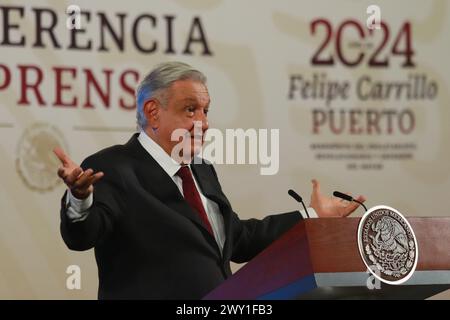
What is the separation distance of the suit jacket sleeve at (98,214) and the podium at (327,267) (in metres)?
0.57

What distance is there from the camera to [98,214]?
3137 millimetres

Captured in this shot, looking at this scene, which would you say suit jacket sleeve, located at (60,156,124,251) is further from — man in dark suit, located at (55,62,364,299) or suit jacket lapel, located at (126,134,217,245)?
suit jacket lapel, located at (126,134,217,245)

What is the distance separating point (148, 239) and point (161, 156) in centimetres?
35

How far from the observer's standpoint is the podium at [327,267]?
2.39 metres

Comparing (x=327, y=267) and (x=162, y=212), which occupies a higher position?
(x=162, y=212)

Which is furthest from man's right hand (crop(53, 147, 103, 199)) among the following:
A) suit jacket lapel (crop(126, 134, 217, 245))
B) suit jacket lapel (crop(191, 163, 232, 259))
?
suit jacket lapel (crop(191, 163, 232, 259))

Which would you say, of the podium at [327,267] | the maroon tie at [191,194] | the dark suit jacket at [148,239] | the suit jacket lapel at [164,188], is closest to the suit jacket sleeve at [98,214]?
the dark suit jacket at [148,239]

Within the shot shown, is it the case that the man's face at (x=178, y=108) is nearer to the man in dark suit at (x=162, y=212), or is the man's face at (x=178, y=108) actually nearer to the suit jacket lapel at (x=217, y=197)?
the man in dark suit at (x=162, y=212)

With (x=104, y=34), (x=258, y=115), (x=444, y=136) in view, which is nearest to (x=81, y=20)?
(x=104, y=34)

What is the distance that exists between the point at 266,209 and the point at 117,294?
1.21 meters

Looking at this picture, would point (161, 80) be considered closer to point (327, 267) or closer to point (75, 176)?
point (75, 176)

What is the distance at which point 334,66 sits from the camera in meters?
4.49

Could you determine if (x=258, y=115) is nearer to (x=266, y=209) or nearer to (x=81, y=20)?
(x=266, y=209)

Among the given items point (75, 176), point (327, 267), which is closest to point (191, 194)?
point (75, 176)
